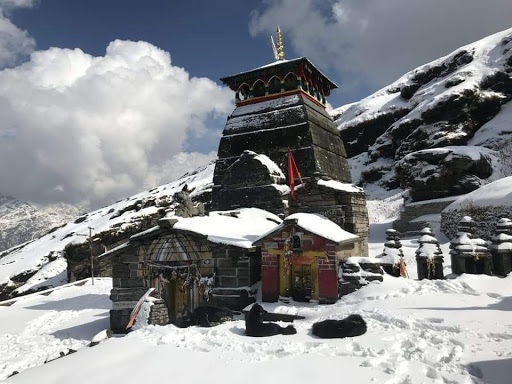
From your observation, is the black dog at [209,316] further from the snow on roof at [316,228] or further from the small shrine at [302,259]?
the snow on roof at [316,228]

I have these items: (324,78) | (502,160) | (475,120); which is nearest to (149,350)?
(324,78)

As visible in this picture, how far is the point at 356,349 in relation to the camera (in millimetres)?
7344

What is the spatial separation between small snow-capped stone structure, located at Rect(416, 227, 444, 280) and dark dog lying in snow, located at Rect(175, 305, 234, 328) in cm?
796

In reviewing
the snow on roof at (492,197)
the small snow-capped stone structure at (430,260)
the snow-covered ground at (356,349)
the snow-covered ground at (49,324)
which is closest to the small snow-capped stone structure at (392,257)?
the small snow-capped stone structure at (430,260)

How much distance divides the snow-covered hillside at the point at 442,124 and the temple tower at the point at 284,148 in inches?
423

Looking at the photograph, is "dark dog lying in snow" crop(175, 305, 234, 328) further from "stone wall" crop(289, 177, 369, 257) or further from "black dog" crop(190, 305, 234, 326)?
"stone wall" crop(289, 177, 369, 257)

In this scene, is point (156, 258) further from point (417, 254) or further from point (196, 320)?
point (417, 254)

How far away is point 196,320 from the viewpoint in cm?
1038

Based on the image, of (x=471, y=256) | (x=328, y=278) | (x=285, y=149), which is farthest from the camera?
(x=285, y=149)

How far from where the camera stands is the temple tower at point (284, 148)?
19.0 m

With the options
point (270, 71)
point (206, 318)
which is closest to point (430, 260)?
point (206, 318)

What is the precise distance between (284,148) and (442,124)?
3174 centimetres

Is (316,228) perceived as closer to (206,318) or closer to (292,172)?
(206,318)

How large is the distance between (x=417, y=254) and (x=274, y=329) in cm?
824
